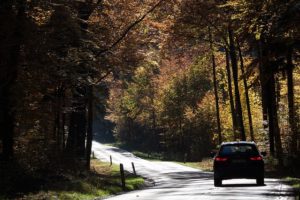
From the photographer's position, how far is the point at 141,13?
3281 centimetres

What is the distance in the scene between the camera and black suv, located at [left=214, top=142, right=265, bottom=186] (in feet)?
69.7

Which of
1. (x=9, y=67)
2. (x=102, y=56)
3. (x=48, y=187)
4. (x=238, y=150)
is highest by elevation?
(x=102, y=56)

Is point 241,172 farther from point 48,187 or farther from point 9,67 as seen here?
point 9,67

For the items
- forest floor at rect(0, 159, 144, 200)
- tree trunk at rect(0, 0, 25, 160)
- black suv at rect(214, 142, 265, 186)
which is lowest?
forest floor at rect(0, 159, 144, 200)

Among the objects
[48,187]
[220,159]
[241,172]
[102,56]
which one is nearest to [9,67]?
[48,187]

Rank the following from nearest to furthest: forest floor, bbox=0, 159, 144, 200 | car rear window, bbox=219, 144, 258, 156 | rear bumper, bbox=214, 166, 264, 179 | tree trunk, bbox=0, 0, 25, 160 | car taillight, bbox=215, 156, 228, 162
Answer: forest floor, bbox=0, 159, 144, 200
tree trunk, bbox=0, 0, 25, 160
rear bumper, bbox=214, 166, 264, 179
car rear window, bbox=219, 144, 258, 156
car taillight, bbox=215, 156, 228, 162

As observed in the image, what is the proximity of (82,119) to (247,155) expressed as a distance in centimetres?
1600

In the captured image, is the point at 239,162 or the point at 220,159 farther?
the point at 220,159

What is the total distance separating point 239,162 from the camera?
2127cm

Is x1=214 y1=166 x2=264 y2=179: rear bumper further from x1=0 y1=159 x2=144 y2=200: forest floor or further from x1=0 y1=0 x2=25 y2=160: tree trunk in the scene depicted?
x1=0 y1=0 x2=25 y2=160: tree trunk

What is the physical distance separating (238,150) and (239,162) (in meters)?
0.49

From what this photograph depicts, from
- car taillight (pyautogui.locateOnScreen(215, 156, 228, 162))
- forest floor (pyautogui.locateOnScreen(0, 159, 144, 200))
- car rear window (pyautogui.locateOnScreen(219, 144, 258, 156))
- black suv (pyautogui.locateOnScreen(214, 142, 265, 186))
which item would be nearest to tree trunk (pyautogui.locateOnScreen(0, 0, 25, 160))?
forest floor (pyautogui.locateOnScreen(0, 159, 144, 200))

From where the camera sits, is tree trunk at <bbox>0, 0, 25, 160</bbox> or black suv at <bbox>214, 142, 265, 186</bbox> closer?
tree trunk at <bbox>0, 0, 25, 160</bbox>

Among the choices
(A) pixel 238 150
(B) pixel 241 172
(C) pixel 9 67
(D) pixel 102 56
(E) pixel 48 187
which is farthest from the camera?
(D) pixel 102 56
